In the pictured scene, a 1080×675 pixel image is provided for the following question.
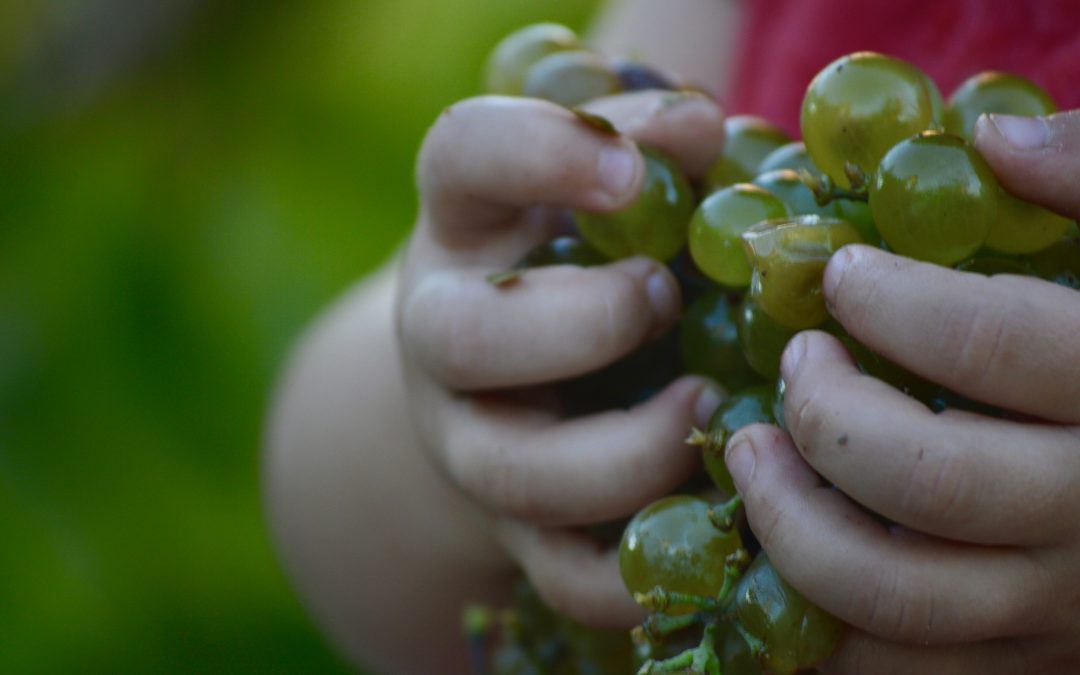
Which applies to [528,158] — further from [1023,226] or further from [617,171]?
[1023,226]

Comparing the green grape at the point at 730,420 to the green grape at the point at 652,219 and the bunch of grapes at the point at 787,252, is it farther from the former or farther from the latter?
the green grape at the point at 652,219

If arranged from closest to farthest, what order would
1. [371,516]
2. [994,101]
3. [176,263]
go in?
[994,101], [371,516], [176,263]

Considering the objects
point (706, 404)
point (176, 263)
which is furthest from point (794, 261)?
point (176, 263)

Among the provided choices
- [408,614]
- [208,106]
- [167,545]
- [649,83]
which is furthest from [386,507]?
[208,106]

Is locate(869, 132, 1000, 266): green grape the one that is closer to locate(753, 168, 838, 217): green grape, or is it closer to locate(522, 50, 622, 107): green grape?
locate(753, 168, 838, 217): green grape

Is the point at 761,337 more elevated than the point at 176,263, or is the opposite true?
the point at 761,337

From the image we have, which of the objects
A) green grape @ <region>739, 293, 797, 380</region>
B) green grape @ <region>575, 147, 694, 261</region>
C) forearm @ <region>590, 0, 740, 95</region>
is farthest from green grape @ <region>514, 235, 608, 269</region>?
forearm @ <region>590, 0, 740, 95</region>

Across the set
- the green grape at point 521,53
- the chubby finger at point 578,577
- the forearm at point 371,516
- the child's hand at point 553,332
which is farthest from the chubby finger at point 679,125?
the forearm at point 371,516

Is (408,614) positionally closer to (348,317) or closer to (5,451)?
(348,317)
